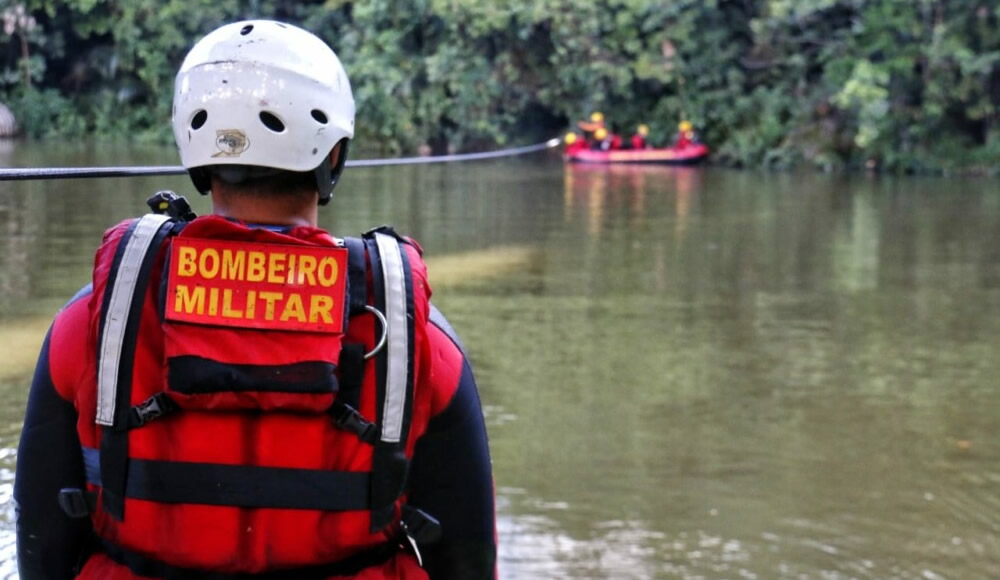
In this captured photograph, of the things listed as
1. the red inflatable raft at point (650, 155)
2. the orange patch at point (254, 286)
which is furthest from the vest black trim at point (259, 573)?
the red inflatable raft at point (650, 155)

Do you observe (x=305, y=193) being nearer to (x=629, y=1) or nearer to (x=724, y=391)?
(x=724, y=391)

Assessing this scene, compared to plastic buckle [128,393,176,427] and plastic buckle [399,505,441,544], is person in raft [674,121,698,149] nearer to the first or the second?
plastic buckle [399,505,441,544]

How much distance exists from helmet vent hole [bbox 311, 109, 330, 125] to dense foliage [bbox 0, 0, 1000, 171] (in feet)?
67.1

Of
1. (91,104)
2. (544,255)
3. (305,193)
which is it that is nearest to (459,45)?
(91,104)

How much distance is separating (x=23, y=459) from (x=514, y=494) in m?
3.50

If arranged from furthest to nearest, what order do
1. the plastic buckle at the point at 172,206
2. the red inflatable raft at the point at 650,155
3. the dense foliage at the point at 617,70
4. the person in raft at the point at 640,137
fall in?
the person in raft at the point at 640,137 < the red inflatable raft at the point at 650,155 < the dense foliage at the point at 617,70 < the plastic buckle at the point at 172,206

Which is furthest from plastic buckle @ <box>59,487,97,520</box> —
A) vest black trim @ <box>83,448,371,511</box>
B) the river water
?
the river water

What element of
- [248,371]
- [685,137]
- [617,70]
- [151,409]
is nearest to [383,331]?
[248,371]

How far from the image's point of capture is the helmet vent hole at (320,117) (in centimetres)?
161

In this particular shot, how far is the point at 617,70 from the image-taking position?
24.7 meters

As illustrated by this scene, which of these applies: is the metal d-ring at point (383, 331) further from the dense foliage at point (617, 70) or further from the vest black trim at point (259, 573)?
the dense foliage at point (617, 70)

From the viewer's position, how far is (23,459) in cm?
164

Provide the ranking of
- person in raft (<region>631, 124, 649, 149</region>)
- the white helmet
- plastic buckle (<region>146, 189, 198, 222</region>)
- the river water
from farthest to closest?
person in raft (<region>631, 124, 649, 149</region>) → the river water → plastic buckle (<region>146, 189, 198, 222</region>) → the white helmet

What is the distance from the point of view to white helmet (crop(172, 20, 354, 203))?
1.57 metres
